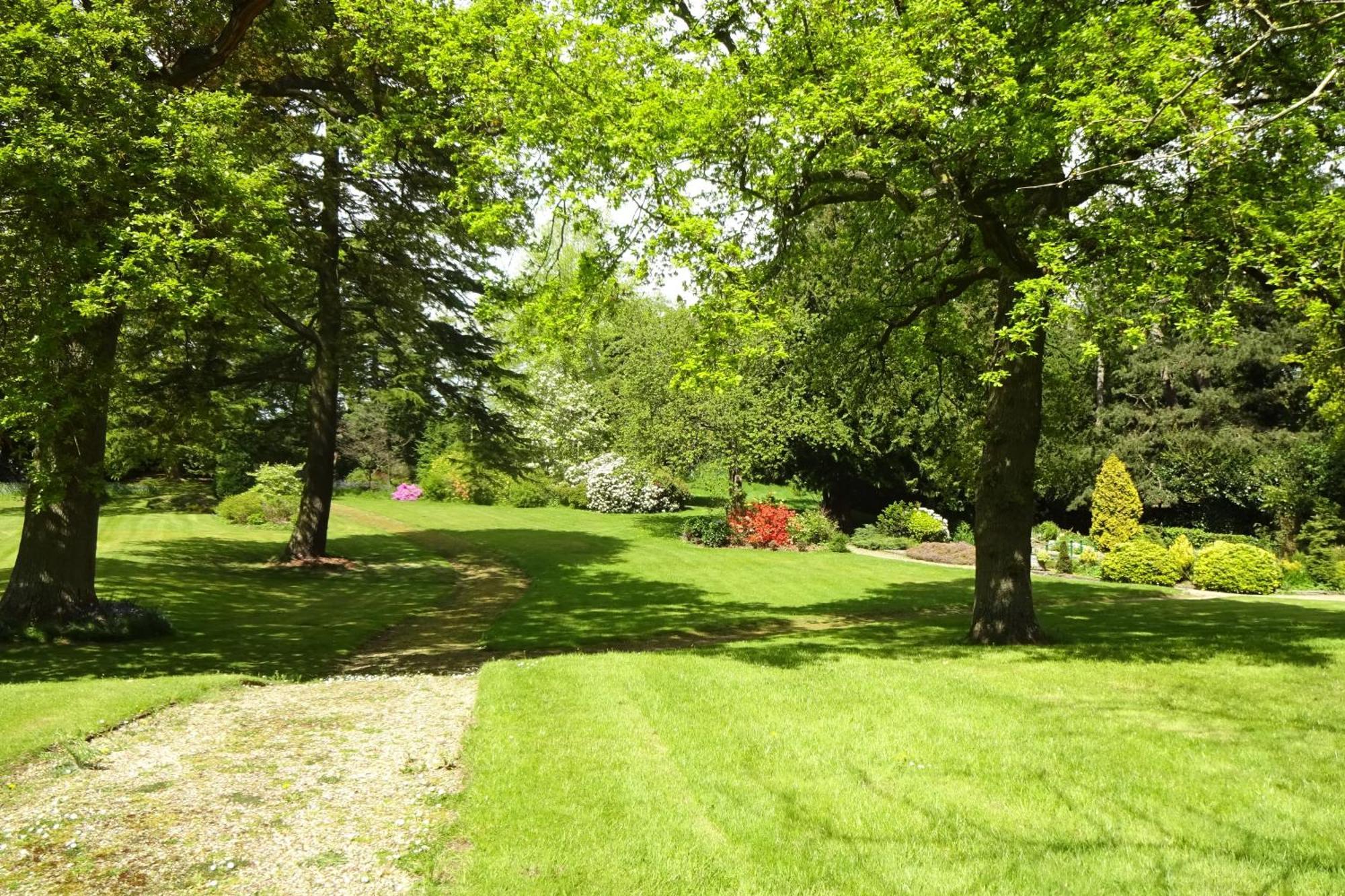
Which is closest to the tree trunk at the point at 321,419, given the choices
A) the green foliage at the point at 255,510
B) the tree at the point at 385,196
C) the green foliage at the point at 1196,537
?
the tree at the point at 385,196

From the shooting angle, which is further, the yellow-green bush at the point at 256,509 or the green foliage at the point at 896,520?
the green foliage at the point at 896,520

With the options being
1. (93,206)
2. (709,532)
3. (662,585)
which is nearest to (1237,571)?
(662,585)

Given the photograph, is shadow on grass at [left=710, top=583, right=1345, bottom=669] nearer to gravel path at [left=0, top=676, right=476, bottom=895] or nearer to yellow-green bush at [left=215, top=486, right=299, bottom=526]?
gravel path at [left=0, top=676, right=476, bottom=895]

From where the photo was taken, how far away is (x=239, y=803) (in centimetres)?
533

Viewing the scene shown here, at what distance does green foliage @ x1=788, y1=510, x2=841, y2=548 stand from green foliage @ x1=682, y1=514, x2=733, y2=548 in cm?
237

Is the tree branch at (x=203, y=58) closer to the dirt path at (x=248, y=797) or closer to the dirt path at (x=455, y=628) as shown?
the dirt path at (x=248, y=797)

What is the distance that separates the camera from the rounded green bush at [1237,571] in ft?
66.8

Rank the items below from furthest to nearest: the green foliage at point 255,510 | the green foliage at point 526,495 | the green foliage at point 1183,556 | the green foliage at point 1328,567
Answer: the green foliage at point 526,495 → the green foliage at point 255,510 → the green foliage at point 1183,556 → the green foliage at point 1328,567

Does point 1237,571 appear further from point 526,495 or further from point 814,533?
point 526,495

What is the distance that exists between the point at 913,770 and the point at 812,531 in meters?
23.7

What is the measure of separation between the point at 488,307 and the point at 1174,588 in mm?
20108

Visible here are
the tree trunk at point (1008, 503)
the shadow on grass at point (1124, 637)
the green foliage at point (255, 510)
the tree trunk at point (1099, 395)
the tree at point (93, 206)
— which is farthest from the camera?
the tree trunk at point (1099, 395)

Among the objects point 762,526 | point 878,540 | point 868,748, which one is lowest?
point 868,748

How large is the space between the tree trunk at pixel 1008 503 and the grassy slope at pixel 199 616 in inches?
398
